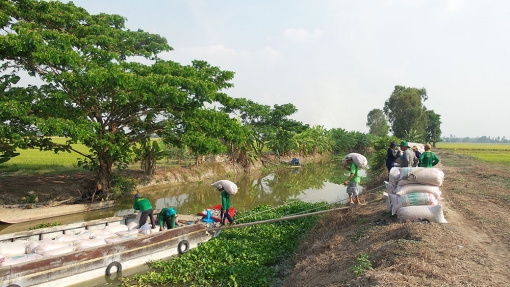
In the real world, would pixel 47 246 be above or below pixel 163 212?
below

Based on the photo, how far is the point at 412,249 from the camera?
534cm

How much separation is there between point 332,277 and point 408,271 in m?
1.15

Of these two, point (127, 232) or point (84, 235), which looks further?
point (127, 232)

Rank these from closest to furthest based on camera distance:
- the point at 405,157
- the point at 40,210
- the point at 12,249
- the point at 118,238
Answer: the point at 12,249, the point at 118,238, the point at 405,157, the point at 40,210

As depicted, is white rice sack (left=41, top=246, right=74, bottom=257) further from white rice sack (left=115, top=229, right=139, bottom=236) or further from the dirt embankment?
the dirt embankment

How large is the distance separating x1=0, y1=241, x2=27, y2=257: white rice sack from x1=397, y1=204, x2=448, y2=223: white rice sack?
7992 millimetres

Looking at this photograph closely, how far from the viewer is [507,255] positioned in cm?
565

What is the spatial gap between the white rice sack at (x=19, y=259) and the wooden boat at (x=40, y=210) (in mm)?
6145

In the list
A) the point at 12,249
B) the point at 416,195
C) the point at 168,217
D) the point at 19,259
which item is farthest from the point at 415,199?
the point at 12,249

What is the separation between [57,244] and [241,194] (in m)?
12.0

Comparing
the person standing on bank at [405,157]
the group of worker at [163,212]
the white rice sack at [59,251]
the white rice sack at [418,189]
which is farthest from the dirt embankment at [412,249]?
the white rice sack at [59,251]

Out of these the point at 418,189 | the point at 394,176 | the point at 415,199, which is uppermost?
the point at 394,176

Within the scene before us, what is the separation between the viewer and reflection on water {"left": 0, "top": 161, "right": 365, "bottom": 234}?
46.7ft

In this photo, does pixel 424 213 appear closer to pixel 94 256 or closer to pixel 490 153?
pixel 94 256
